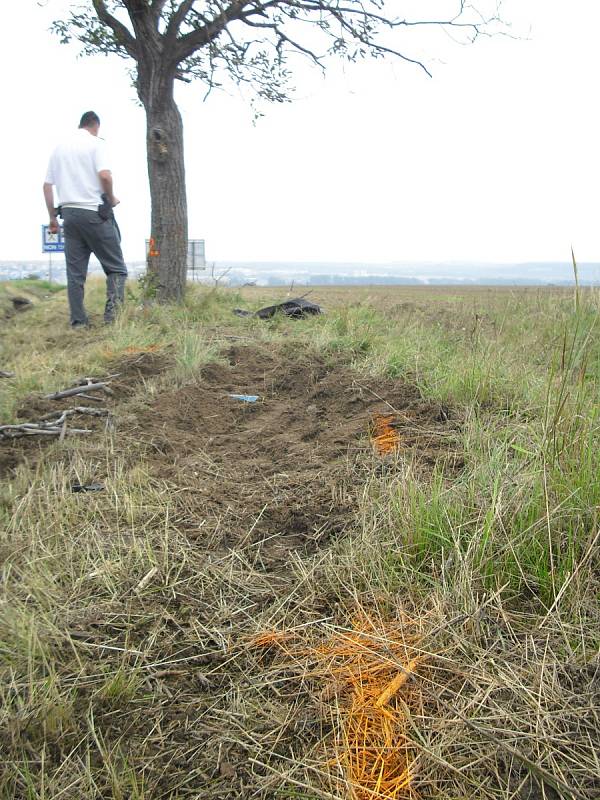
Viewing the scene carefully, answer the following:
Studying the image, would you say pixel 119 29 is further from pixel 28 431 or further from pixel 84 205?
pixel 28 431

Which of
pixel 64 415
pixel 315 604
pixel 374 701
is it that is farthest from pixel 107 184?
pixel 374 701

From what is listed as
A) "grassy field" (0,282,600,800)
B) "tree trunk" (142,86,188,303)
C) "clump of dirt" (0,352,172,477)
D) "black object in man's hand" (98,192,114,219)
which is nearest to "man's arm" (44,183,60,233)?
"black object in man's hand" (98,192,114,219)

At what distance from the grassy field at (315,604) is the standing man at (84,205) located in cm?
407

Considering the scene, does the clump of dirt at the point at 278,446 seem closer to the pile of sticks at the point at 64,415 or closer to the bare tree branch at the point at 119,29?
the pile of sticks at the point at 64,415

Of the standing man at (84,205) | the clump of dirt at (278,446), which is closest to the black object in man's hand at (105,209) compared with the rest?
the standing man at (84,205)

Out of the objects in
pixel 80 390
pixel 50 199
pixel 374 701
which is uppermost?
pixel 50 199

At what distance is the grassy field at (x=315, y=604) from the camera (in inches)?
60.4

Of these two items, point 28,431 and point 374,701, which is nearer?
point 374,701

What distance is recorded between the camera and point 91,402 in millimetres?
4266

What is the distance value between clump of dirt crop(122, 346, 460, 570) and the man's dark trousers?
3050mm

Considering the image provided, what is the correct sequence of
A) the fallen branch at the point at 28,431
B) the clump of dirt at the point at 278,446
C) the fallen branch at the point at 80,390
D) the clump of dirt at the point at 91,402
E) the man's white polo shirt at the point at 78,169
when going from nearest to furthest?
1. the clump of dirt at the point at 278,446
2. the clump of dirt at the point at 91,402
3. the fallen branch at the point at 28,431
4. the fallen branch at the point at 80,390
5. the man's white polo shirt at the point at 78,169

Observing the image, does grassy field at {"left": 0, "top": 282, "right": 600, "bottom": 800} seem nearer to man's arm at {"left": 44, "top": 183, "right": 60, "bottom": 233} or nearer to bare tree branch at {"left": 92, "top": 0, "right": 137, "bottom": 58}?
man's arm at {"left": 44, "top": 183, "right": 60, "bottom": 233}

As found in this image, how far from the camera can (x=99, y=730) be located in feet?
5.39

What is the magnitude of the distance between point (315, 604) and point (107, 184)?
6089mm
